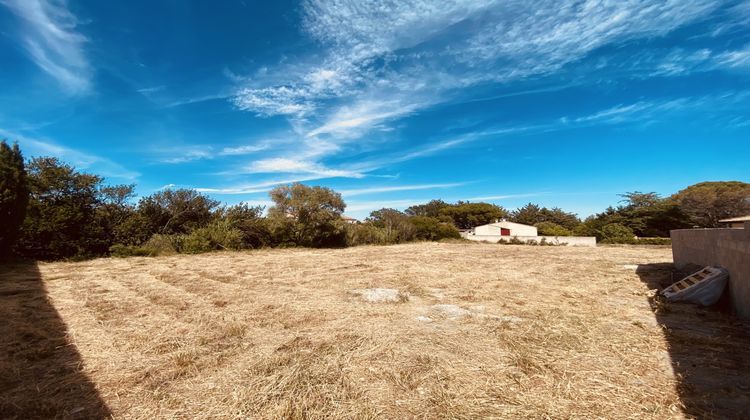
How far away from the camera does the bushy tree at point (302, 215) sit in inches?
645

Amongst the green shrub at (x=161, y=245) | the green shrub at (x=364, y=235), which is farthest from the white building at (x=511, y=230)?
the green shrub at (x=161, y=245)

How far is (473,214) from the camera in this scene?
47.8 metres

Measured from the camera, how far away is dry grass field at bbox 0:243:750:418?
217 centimetres

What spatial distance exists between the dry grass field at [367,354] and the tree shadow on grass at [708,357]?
0.01 metres

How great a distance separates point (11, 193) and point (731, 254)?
14545 millimetres

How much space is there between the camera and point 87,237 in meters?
11.4

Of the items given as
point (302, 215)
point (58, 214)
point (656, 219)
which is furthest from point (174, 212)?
point (656, 219)

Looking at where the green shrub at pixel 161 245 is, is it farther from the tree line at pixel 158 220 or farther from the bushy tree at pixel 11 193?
the bushy tree at pixel 11 193

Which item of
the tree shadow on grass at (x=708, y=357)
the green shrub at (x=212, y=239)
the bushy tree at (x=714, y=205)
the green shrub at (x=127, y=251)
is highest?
the bushy tree at (x=714, y=205)

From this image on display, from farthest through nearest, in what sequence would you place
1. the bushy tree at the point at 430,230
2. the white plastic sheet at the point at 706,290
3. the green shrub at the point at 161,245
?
1. the bushy tree at the point at 430,230
2. the green shrub at the point at 161,245
3. the white plastic sheet at the point at 706,290

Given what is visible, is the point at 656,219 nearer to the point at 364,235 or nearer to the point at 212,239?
the point at 364,235

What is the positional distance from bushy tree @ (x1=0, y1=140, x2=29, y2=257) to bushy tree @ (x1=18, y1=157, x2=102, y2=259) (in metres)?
1.29

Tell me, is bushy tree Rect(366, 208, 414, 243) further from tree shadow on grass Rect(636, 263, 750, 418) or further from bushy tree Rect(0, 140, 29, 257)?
tree shadow on grass Rect(636, 263, 750, 418)

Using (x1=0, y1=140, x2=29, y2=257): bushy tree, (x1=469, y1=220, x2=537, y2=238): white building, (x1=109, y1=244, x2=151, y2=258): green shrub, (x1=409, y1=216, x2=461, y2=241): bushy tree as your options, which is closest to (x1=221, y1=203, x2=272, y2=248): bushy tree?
(x1=109, y1=244, x2=151, y2=258): green shrub
